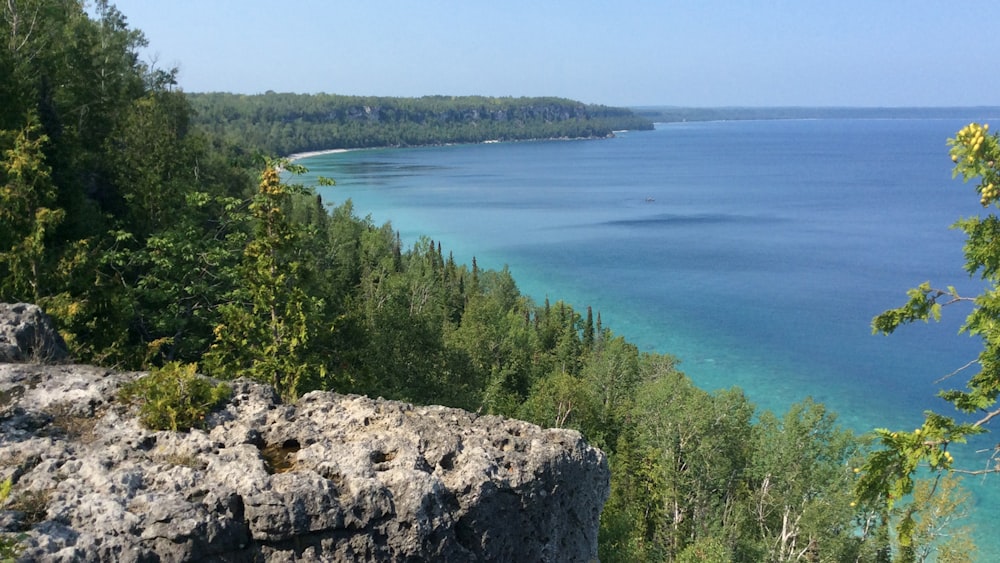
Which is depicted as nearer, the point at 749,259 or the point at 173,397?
the point at 173,397

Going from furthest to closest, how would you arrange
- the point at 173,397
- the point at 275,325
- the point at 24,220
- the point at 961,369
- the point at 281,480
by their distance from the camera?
the point at 24,220
the point at 275,325
the point at 173,397
the point at 281,480
the point at 961,369

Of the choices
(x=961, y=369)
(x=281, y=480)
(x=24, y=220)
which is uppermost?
(x=24, y=220)

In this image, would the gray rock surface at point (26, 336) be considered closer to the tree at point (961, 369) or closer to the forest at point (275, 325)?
the forest at point (275, 325)

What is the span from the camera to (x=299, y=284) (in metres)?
13.3

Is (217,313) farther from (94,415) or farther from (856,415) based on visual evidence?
(856,415)

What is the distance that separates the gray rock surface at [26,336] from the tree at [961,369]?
9.91 meters

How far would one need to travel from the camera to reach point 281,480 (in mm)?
6586

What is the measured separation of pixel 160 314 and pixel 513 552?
37.4 ft

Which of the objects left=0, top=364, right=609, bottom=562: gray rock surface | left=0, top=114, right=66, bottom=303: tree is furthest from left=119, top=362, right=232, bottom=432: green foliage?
left=0, top=114, right=66, bottom=303: tree

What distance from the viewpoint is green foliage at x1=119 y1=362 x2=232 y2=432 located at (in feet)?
23.8

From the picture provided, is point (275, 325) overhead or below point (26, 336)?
below

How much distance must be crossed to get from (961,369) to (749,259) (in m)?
78.2

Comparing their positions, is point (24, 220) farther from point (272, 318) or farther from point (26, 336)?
point (26, 336)

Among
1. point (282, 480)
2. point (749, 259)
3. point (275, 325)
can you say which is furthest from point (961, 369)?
point (749, 259)
